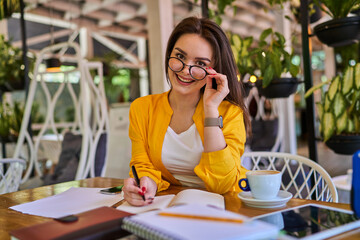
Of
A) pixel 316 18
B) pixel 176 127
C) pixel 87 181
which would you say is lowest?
pixel 87 181

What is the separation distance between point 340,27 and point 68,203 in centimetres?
139

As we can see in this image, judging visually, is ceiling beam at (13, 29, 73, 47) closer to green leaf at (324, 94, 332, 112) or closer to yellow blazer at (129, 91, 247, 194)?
yellow blazer at (129, 91, 247, 194)

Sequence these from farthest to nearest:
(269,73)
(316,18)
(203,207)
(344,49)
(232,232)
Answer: (344,49)
(316,18)
(269,73)
(203,207)
(232,232)

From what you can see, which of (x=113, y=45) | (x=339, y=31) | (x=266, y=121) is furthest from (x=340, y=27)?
(x=113, y=45)

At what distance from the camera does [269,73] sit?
1.96m

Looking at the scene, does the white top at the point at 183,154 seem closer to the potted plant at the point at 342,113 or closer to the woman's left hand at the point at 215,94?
the woman's left hand at the point at 215,94

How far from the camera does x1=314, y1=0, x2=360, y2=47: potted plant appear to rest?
1633 millimetres

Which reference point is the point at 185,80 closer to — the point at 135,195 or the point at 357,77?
the point at 135,195

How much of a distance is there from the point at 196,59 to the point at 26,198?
0.77 m

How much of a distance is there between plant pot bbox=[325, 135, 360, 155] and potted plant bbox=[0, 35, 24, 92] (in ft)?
9.88

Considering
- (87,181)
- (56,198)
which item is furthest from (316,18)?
(56,198)

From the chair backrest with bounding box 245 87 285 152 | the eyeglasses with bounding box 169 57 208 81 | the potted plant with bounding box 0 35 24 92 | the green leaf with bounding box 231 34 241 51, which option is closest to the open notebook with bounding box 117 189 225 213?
the eyeglasses with bounding box 169 57 208 81

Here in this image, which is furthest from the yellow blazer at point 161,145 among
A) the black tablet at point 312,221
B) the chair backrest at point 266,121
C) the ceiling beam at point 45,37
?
the ceiling beam at point 45,37

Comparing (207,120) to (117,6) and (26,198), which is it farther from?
(117,6)
